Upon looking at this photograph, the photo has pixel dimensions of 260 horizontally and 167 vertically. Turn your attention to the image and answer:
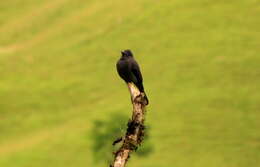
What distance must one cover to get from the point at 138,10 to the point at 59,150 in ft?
69.7

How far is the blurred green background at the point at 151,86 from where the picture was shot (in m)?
44.9

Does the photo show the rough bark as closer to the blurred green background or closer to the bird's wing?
the bird's wing

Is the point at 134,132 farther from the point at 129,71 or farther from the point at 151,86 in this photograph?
the point at 151,86

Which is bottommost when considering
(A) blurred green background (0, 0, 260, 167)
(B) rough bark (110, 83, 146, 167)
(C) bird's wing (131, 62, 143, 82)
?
(B) rough bark (110, 83, 146, 167)

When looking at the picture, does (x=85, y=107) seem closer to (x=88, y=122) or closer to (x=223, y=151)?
(x=88, y=122)

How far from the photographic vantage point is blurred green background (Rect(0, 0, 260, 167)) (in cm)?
4488

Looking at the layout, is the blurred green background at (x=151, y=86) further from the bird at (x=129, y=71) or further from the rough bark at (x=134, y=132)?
the rough bark at (x=134, y=132)

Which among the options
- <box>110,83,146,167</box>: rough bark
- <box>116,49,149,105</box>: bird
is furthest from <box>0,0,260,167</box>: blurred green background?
<box>110,83,146,167</box>: rough bark

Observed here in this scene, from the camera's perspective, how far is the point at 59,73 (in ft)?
180

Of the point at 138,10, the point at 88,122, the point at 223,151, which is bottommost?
the point at 223,151

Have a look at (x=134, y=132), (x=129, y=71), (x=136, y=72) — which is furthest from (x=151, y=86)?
(x=134, y=132)

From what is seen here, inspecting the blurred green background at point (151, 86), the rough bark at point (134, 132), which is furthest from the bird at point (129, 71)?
the blurred green background at point (151, 86)

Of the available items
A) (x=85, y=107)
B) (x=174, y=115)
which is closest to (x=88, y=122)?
(x=85, y=107)

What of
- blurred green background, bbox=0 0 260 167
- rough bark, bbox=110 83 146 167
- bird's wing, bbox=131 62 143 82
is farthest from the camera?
blurred green background, bbox=0 0 260 167
